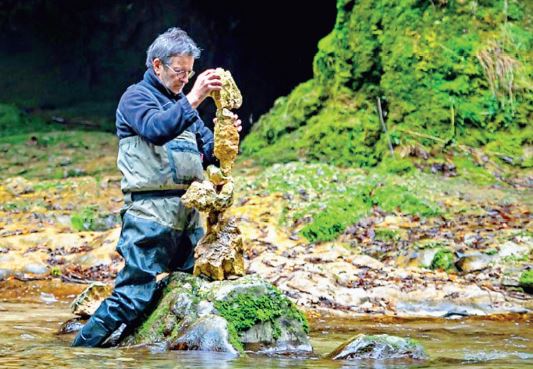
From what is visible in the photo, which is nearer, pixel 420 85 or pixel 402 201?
pixel 402 201

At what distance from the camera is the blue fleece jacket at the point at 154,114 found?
486cm

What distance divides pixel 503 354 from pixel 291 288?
2.95 m

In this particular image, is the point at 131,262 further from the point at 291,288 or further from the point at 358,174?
the point at 358,174

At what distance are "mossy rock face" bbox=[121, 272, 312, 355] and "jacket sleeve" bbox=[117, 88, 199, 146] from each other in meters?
0.94

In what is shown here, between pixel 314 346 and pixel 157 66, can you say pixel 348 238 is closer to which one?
pixel 314 346

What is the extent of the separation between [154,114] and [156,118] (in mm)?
67

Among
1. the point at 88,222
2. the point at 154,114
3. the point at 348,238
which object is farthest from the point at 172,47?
the point at 88,222

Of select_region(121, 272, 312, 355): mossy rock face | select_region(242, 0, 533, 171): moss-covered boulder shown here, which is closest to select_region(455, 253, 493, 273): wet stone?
select_region(242, 0, 533, 171): moss-covered boulder

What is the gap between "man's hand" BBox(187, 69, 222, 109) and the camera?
4973 millimetres

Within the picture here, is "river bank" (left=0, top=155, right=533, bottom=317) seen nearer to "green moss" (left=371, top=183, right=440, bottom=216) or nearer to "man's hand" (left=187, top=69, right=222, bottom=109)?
"green moss" (left=371, top=183, right=440, bottom=216)

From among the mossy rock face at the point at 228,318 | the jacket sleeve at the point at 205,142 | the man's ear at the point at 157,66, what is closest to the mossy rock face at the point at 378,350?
the mossy rock face at the point at 228,318

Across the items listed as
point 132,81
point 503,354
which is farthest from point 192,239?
point 132,81

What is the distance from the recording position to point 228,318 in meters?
5.11

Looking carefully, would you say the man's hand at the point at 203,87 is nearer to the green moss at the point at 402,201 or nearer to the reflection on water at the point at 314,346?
the reflection on water at the point at 314,346
